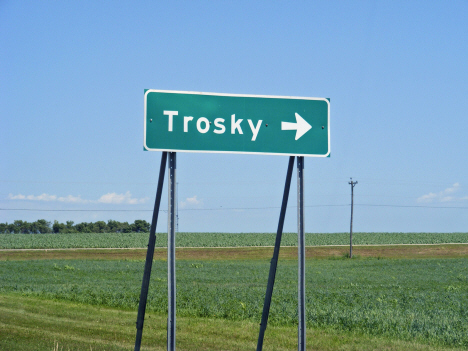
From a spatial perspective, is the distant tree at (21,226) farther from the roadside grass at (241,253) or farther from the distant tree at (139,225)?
the roadside grass at (241,253)

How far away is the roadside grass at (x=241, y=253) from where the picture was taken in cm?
5533

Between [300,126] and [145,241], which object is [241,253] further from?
[300,126]

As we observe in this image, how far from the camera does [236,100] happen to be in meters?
5.64

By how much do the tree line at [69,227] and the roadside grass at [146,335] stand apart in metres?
104

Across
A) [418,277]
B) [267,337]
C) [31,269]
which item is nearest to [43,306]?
[267,337]

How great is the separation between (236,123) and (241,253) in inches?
2162

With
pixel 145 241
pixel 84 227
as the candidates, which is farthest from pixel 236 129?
pixel 84 227

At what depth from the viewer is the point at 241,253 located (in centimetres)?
5972

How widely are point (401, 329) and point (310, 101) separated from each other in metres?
8.34

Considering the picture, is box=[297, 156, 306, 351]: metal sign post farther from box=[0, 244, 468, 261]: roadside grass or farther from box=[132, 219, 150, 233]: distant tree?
box=[132, 219, 150, 233]: distant tree

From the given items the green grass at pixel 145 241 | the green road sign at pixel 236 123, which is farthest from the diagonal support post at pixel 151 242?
the green grass at pixel 145 241

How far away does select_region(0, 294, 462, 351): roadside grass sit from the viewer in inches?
390

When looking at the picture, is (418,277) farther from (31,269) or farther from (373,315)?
(31,269)

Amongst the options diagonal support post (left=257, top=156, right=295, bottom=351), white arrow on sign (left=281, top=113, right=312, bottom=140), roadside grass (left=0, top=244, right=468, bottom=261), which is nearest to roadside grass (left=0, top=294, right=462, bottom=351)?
diagonal support post (left=257, top=156, right=295, bottom=351)
